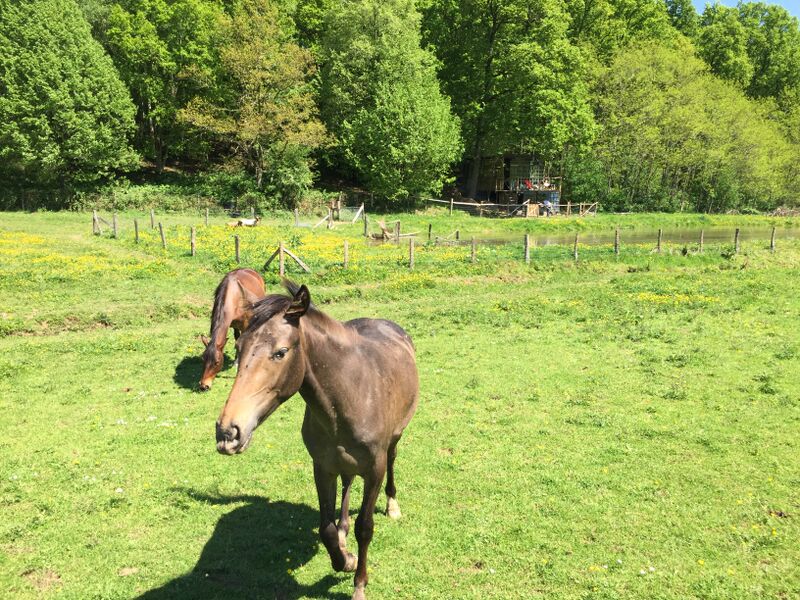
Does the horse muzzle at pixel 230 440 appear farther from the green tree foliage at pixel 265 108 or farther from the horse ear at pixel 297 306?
the green tree foliage at pixel 265 108

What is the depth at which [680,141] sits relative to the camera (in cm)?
6319

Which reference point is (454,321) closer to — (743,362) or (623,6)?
(743,362)

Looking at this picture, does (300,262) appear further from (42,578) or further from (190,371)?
(42,578)

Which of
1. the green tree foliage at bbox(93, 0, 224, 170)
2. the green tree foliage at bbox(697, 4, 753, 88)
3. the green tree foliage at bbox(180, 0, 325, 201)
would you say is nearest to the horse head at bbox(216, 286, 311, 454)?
the green tree foliage at bbox(180, 0, 325, 201)

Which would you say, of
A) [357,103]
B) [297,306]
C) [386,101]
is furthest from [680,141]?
Answer: [297,306]

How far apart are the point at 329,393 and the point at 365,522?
4.73ft

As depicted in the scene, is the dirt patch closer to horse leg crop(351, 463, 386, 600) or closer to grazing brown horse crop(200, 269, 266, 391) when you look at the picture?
horse leg crop(351, 463, 386, 600)

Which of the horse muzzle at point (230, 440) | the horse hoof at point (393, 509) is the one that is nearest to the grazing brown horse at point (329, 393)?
the horse muzzle at point (230, 440)

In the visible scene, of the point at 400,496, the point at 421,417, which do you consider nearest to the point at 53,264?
the point at 421,417

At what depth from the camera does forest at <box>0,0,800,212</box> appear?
43.9 meters

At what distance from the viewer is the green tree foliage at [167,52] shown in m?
50.2

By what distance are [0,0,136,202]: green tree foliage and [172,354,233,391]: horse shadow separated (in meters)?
38.5

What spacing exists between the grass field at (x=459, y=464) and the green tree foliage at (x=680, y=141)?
48562mm

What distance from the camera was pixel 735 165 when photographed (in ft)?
220
